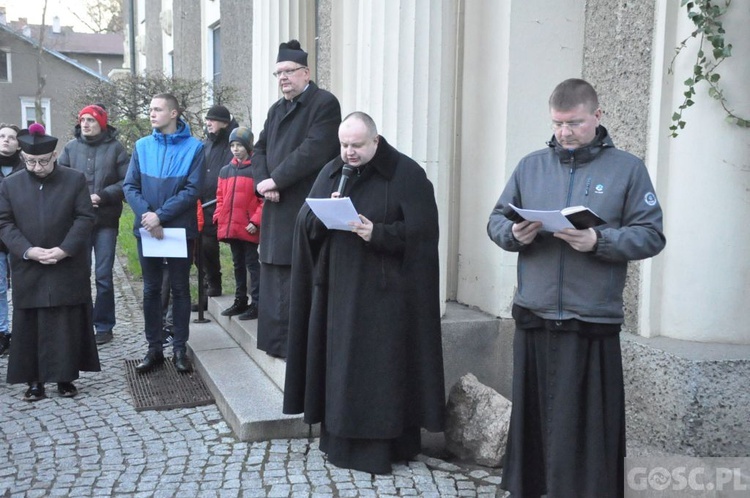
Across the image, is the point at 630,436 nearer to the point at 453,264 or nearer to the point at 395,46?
the point at 453,264

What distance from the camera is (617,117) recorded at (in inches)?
187

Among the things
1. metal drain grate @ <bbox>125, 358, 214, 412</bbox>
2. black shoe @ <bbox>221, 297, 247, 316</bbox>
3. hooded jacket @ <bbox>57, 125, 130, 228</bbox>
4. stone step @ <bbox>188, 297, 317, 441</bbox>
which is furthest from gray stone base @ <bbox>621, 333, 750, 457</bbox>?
hooded jacket @ <bbox>57, 125, 130, 228</bbox>

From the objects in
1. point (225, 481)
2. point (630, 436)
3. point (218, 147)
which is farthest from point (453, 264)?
point (218, 147)

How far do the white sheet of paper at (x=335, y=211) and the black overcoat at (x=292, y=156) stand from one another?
1193 mm

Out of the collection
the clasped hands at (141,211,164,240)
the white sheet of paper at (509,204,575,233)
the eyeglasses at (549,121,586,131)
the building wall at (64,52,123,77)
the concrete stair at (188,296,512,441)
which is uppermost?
the building wall at (64,52,123,77)

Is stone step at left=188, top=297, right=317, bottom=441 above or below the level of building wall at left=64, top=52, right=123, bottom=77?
below

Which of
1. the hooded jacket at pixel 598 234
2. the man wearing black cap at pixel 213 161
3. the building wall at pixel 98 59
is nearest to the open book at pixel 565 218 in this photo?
the hooded jacket at pixel 598 234

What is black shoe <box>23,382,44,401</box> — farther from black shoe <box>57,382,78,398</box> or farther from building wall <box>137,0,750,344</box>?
building wall <box>137,0,750,344</box>

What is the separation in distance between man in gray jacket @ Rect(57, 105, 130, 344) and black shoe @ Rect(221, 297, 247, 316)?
1.04m

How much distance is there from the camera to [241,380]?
232 inches

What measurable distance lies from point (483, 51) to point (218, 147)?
3262 millimetres

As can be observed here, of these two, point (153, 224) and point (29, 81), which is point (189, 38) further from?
point (29, 81)

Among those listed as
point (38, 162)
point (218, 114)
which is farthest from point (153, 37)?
point (38, 162)

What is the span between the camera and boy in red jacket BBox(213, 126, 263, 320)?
7.18 metres
